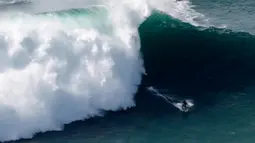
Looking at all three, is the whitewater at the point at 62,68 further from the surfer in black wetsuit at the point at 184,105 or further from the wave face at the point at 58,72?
the surfer in black wetsuit at the point at 184,105

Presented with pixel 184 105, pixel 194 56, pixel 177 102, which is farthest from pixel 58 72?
pixel 194 56

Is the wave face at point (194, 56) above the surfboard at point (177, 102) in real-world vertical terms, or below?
above

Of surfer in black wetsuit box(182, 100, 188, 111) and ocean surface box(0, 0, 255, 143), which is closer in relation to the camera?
ocean surface box(0, 0, 255, 143)

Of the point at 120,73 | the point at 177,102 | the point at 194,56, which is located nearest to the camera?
the point at 177,102

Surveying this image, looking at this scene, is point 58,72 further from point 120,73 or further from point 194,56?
point 194,56

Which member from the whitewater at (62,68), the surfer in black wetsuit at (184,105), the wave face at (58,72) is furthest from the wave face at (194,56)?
the wave face at (58,72)

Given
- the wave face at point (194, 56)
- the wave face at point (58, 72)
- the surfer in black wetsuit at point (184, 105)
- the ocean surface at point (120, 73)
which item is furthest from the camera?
the wave face at point (194, 56)

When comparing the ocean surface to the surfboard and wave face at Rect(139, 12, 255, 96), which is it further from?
the surfboard

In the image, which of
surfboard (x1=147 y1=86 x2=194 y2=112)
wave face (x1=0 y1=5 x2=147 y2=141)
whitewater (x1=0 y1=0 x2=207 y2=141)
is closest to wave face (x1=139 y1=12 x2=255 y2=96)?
surfboard (x1=147 y1=86 x2=194 y2=112)
